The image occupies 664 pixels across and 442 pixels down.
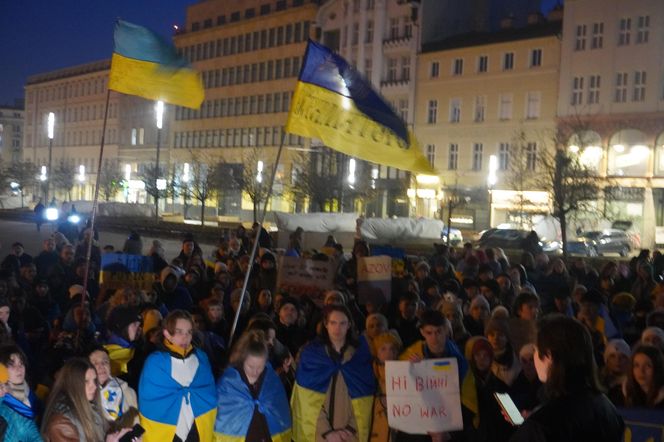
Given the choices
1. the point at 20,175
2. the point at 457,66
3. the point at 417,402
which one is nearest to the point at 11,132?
the point at 20,175

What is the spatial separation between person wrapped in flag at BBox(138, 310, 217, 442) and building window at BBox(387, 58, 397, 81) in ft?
180

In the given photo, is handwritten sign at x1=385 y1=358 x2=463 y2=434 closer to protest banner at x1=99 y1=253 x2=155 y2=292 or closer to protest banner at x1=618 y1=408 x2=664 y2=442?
protest banner at x1=618 y1=408 x2=664 y2=442

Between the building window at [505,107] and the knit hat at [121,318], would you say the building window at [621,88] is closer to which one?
the building window at [505,107]

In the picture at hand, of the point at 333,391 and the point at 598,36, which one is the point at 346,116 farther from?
the point at 598,36

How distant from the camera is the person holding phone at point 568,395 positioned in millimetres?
3273

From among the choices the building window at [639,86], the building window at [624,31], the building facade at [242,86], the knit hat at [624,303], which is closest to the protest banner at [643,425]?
the knit hat at [624,303]

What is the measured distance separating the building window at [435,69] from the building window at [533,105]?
24.6ft

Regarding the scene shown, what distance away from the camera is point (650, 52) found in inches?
1752

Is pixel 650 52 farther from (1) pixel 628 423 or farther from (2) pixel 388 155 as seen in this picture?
(1) pixel 628 423

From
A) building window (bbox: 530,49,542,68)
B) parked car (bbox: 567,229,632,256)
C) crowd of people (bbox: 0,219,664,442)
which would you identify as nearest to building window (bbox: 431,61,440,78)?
building window (bbox: 530,49,542,68)

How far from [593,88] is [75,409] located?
46145mm

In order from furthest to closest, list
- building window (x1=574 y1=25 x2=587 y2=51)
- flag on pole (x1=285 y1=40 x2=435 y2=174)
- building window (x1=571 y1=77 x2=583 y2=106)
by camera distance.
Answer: building window (x1=571 y1=77 x2=583 y2=106), building window (x1=574 y1=25 x2=587 y2=51), flag on pole (x1=285 y1=40 x2=435 y2=174)

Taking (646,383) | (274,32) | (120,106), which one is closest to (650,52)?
(274,32)

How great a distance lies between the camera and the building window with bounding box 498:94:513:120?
51.3 meters
